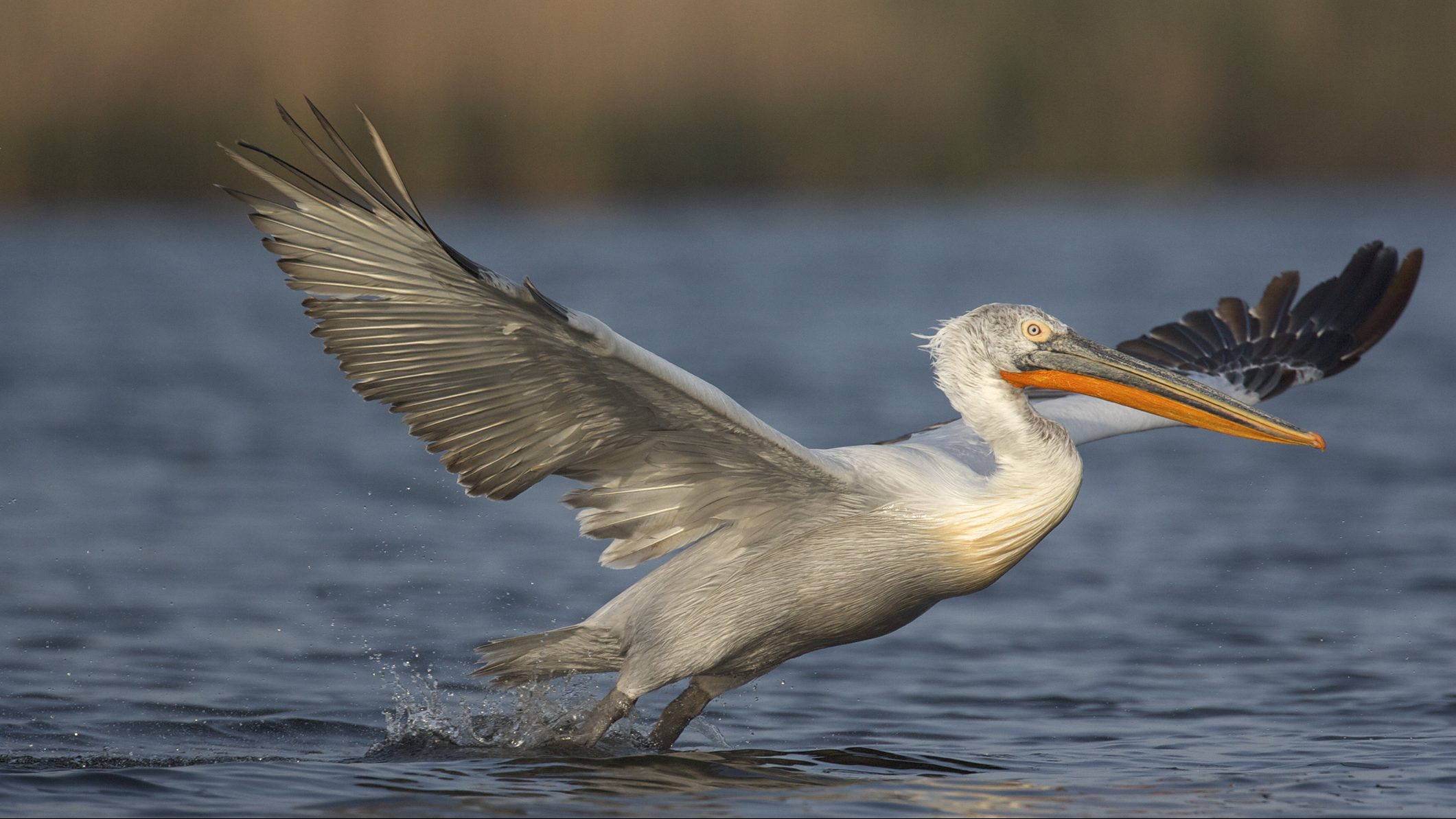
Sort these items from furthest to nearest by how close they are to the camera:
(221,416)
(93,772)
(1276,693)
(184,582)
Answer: (221,416) → (184,582) → (1276,693) → (93,772)

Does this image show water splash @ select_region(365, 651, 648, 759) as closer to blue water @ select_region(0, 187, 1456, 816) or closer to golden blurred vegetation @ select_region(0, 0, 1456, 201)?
blue water @ select_region(0, 187, 1456, 816)

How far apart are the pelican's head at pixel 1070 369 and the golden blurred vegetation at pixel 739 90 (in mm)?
12033

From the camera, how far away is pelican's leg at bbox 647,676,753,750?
5.80 metres

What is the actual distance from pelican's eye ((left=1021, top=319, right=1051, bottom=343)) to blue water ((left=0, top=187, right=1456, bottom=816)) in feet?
4.55

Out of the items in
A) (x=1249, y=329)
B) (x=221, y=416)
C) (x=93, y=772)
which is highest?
(x=221, y=416)

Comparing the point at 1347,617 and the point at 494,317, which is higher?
the point at 494,317

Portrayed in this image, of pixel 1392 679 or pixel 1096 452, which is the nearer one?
pixel 1392 679

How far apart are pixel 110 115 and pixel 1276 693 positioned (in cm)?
1710

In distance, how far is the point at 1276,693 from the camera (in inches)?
260

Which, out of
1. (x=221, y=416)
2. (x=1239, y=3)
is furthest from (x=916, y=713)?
(x=1239, y=3)

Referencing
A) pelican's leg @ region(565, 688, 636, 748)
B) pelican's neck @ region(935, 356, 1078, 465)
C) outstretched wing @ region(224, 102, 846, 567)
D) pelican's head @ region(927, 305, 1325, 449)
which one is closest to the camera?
outstretched wing @ region(224, 102, 846, 567)

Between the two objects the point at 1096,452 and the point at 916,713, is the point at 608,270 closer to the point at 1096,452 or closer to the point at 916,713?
the point at 1096,452

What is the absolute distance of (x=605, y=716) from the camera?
564 cm

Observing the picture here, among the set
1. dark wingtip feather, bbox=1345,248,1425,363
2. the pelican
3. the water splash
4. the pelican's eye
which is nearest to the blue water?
the water splash
